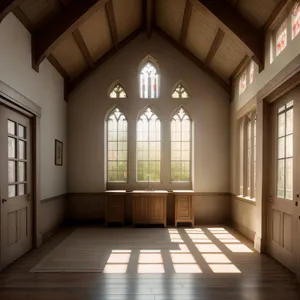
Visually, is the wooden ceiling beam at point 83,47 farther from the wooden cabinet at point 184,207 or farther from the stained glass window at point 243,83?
the wooden cabinet at point 184,207

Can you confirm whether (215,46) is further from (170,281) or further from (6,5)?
(170,281)

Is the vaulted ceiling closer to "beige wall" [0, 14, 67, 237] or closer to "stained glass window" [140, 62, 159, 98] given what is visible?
"beige wall" [0, 14, 67, 237]

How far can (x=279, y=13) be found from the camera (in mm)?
4426

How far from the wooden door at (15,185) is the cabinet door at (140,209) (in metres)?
2.51

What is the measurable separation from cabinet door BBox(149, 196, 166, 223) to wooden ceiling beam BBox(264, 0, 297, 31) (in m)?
4.05

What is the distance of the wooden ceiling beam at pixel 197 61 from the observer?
25.1 ft

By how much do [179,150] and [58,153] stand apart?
286 centimetres

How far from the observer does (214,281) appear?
3729 mm

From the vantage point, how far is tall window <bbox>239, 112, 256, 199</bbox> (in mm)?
6141

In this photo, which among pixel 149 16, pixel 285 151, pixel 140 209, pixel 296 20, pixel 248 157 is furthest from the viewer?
pixel 140 209

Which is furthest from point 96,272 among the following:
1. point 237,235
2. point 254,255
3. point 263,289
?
point 237,235

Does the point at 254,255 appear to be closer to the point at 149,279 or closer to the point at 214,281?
the point at 214,281

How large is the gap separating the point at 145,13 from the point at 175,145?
122 inches

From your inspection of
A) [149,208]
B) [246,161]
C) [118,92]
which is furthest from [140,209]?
[118,92]
